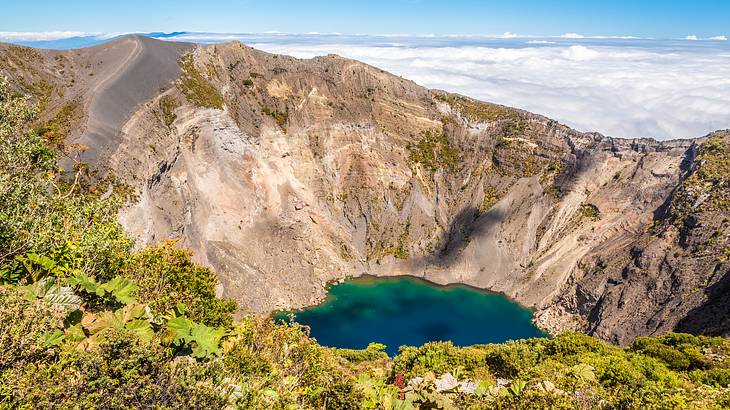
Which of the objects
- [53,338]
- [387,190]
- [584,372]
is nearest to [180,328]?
[53,338]

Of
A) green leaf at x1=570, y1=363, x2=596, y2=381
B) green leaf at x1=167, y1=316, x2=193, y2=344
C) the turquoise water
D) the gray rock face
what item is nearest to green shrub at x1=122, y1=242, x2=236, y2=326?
green leaf at x1=167, y1=316, x2=193, y2=344

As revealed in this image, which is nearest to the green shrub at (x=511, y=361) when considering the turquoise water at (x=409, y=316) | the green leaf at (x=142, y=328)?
the green leaf at (x=142, y=328)

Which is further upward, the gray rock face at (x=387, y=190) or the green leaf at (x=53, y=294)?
the green leaf at (x=53, y=294)

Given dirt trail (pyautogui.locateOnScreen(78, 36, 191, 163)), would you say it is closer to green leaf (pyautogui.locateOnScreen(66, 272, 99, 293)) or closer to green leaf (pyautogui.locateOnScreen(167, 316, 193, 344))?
green leaf (pyautogui.locateOnScreen(66, 272, 99, 293))

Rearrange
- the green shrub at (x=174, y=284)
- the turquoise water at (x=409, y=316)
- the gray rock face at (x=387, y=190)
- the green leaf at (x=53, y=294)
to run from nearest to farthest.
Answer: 1. the green leaf at (x=53, y=294)
2. the green shrub at (x=174, y=284)
3. the gray rock face at (x=387, y=190)
4. the turquoise water at (x=409, y=316)

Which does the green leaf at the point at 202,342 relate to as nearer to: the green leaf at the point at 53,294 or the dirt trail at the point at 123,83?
the green leaf at the point at 53,294

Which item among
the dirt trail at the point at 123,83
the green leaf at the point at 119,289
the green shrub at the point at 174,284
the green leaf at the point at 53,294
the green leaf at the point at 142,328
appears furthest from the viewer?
the dirt trail at the point at 123,83

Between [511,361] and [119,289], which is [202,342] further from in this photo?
[511,361]
